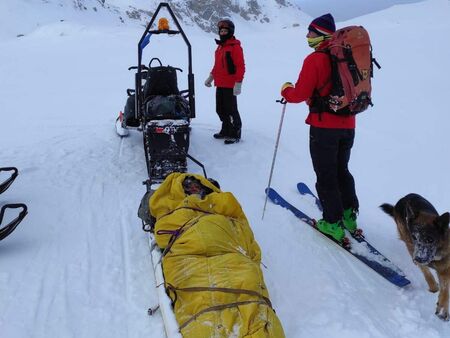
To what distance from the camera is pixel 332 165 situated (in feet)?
13.1

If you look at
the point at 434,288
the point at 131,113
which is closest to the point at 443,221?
the point at 434,288

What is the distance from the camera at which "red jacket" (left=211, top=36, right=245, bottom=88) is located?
6.47 metres

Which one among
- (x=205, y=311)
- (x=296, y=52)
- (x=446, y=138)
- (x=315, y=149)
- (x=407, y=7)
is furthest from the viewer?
(x=407, y=7)

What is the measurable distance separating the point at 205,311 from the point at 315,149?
1990mm

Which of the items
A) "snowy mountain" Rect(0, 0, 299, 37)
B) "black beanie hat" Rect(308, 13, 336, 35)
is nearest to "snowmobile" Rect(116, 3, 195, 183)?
"black beanie hat" Rect(308, 13, 336, 35)

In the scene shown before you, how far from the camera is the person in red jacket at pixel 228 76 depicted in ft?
21.2

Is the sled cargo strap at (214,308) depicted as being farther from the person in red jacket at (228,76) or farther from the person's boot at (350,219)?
the person in red jacket at (228,76)

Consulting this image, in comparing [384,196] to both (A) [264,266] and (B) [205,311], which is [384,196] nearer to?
(A) [264,266]

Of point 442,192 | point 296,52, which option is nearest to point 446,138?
point 442,192

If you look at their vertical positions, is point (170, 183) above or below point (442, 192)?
above

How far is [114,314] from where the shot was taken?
10.1 feet

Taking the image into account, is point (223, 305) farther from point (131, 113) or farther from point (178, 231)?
point (131, 113)

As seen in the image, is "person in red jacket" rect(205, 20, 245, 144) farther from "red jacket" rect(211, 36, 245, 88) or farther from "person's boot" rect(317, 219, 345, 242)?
"person's boot" rect(317, 219, 345, 242)

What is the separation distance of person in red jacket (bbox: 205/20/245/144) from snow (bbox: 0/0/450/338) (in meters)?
0.32
